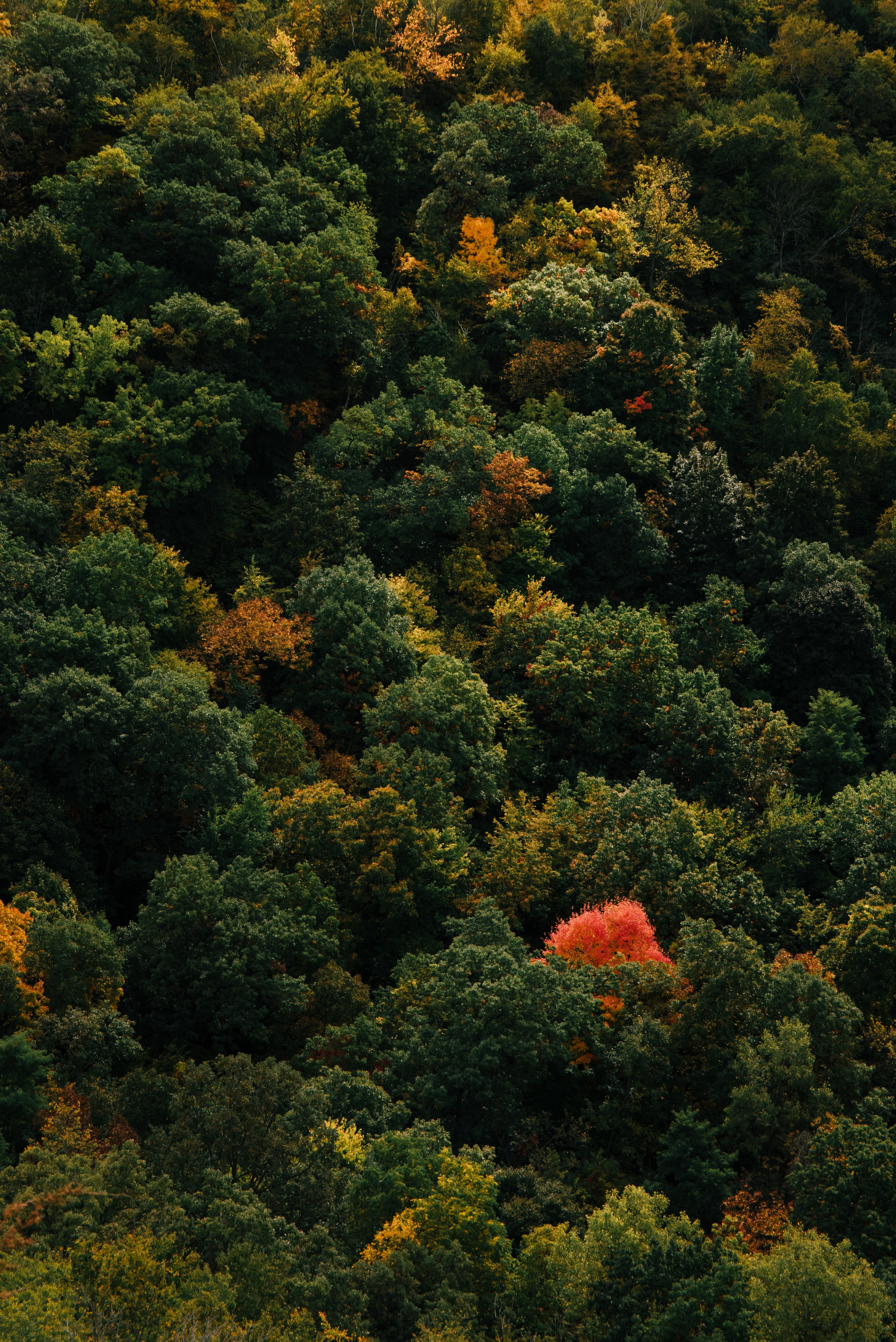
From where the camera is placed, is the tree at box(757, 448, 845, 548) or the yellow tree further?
the yellow tree

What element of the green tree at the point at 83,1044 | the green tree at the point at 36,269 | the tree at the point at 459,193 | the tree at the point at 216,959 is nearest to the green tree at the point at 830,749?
the tree at the point at 216,959

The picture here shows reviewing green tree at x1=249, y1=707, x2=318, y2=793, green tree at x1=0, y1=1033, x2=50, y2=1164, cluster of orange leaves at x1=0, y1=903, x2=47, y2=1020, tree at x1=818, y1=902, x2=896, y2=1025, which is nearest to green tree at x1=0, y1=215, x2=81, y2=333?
green tree at x1=249, y1=707, x2=318, y2=793

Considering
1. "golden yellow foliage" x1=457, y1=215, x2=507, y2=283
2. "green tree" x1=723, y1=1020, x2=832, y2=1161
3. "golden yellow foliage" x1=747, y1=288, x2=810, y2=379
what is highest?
"golden yellow foliage" x1=457, y1=215, x2=507, y2=283

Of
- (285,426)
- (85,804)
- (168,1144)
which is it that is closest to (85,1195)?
(168,1144)

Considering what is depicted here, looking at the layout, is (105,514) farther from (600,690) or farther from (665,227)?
(665,227)

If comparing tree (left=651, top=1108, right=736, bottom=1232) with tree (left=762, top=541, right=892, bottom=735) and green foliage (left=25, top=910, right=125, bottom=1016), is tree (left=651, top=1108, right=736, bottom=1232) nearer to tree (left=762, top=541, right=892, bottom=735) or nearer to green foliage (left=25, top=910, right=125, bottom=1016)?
green foliage (left=25, top=910, right=125, bottom=1016)
